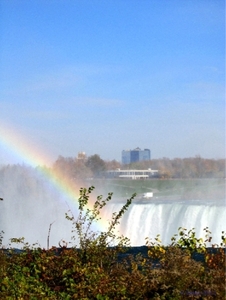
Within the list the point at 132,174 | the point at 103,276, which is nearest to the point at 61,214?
the point at 132,174

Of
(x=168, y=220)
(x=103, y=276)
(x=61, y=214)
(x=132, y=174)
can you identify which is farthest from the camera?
(x=132, y=174)

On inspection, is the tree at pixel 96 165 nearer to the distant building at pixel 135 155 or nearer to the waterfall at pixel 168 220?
the distant building at pixel 135 155

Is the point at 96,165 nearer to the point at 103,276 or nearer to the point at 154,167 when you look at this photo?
the point at 154,167

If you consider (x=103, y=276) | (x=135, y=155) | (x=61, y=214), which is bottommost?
(x=61, y=214)

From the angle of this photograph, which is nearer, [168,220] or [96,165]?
[168,220]

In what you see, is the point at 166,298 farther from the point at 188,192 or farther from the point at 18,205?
the point at 188,192

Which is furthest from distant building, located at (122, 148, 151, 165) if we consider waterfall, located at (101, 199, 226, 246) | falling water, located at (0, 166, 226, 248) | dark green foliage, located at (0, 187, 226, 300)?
dark green foliage, located at (0, 187, 226, 300)
